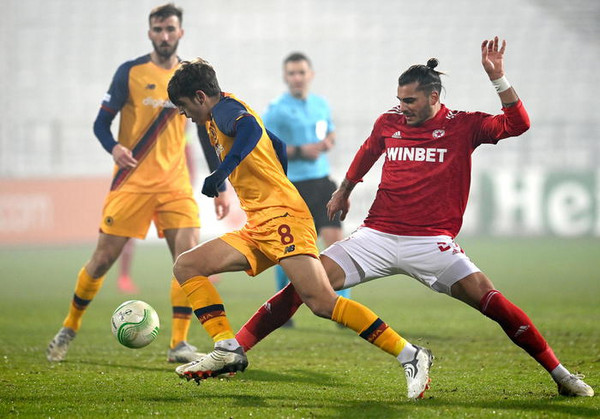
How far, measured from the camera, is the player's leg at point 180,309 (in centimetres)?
640

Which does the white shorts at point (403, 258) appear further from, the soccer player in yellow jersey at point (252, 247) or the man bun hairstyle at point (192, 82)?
the man bun hairstyle at point (192, 82)

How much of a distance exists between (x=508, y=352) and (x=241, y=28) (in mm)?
22817

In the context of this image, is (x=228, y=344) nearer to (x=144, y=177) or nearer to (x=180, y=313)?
(x=180, y=313)

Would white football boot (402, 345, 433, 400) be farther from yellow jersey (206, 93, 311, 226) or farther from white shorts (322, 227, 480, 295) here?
yellow jersey (206, 93, 311, 226)

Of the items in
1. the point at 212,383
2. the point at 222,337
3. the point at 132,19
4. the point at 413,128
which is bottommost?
the point at 212,383

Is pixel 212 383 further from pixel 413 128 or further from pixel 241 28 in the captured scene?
pixel 241 28

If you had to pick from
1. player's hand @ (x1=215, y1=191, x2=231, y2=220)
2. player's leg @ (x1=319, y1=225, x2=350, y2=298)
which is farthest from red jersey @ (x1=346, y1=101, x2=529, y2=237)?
player's leg @ (x1=319, y1=225, x2=350, y2=298)

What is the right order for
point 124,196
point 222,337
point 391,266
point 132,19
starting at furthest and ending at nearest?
point 132,19 < point 124,196 < point 391,266 < point 222,337

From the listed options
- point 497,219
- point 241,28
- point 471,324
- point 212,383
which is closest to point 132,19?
point 241,28

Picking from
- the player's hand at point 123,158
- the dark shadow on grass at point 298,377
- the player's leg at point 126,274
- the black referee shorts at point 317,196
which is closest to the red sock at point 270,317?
the dark shadow on grass at point 298,377

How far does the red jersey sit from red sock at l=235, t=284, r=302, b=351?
2.18 ft

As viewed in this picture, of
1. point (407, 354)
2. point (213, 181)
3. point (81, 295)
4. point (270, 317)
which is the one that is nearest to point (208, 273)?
point (270, 317)

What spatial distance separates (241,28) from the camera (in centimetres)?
2834

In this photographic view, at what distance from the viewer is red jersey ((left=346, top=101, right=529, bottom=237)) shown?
5.20m
